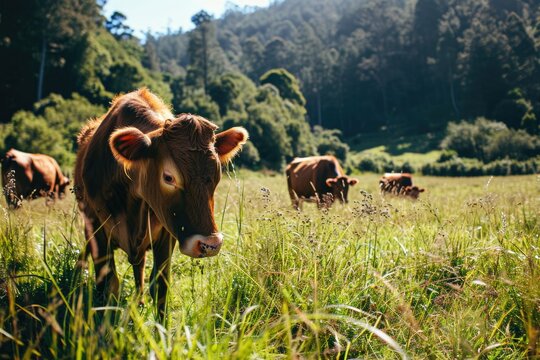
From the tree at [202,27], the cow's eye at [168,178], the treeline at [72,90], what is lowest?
the cow's eye at [168,178]

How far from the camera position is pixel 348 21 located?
100438 mm

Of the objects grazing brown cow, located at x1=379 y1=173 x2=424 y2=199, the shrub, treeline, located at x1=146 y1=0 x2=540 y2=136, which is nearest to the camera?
grazing brown cow, located at x1=379 y1=173 x2=424 y2=199

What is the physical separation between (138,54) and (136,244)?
58.1 metres

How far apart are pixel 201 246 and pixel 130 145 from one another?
968 mm

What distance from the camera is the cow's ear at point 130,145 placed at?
10.4ft

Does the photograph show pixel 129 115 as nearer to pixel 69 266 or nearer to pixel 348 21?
pixel 69 266

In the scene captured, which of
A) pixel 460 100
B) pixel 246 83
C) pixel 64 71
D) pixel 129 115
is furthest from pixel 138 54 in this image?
pixel 129 115

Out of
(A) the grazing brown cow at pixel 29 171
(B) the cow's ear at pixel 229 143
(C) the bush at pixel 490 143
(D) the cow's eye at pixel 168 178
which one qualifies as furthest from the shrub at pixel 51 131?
(C) the bush at pixel 490 143

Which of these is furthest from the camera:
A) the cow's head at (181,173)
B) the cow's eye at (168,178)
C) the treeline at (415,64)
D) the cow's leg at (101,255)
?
the treeline at (415,64)

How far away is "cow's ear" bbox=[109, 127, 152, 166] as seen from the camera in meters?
3.18

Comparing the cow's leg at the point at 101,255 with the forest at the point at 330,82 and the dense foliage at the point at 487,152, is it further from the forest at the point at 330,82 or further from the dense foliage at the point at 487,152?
the dense foliage at the point at 487,152

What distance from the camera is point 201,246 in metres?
2.84

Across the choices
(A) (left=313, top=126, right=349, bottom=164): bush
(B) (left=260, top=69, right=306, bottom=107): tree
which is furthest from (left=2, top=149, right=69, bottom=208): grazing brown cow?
(B) (left=260, top=69, right=306, bottom=107): tree

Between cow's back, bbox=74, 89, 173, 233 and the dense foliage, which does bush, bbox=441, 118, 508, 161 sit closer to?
the dense foliage
